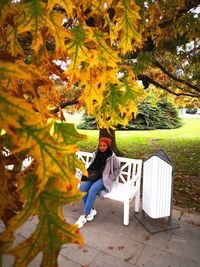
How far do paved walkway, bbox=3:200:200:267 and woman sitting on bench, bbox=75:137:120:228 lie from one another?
32 cm

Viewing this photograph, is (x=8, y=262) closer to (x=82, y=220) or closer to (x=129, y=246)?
(x=82, y=220)

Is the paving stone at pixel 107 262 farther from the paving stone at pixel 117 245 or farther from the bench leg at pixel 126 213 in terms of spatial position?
the bench leg at pixel 126 213

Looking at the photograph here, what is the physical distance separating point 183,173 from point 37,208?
26.7 feet

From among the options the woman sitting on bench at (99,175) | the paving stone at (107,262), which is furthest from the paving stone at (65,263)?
the woman sitting on bench at (99,175)

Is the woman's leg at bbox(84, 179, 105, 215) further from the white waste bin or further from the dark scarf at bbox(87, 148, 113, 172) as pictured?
the white waste bin

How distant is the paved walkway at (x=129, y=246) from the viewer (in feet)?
11.8

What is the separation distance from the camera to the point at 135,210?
5.13 metres

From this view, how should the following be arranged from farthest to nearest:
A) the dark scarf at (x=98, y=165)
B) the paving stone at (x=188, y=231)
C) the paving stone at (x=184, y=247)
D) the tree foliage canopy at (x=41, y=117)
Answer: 1. the dark scarf at (x=98, y=165)
2. the paving stone at (x=188, y=231)
3. the paving stone at (x=184, y=247)
4. the tree foliage canopy at (x=41, y=117)

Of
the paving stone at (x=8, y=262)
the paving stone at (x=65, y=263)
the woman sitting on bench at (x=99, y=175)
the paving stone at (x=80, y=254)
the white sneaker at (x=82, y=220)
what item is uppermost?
the woman sitting on bench at (x=99, y=175)

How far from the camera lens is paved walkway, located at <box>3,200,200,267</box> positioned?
358 cm

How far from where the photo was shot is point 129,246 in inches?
155

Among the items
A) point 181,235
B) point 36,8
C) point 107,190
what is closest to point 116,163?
point 107,190

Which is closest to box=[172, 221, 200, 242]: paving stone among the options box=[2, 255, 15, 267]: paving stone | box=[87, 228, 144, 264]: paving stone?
box=[87, 228, 144, 264]: paving stone

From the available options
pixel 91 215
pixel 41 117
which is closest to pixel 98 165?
pixel 91 215
